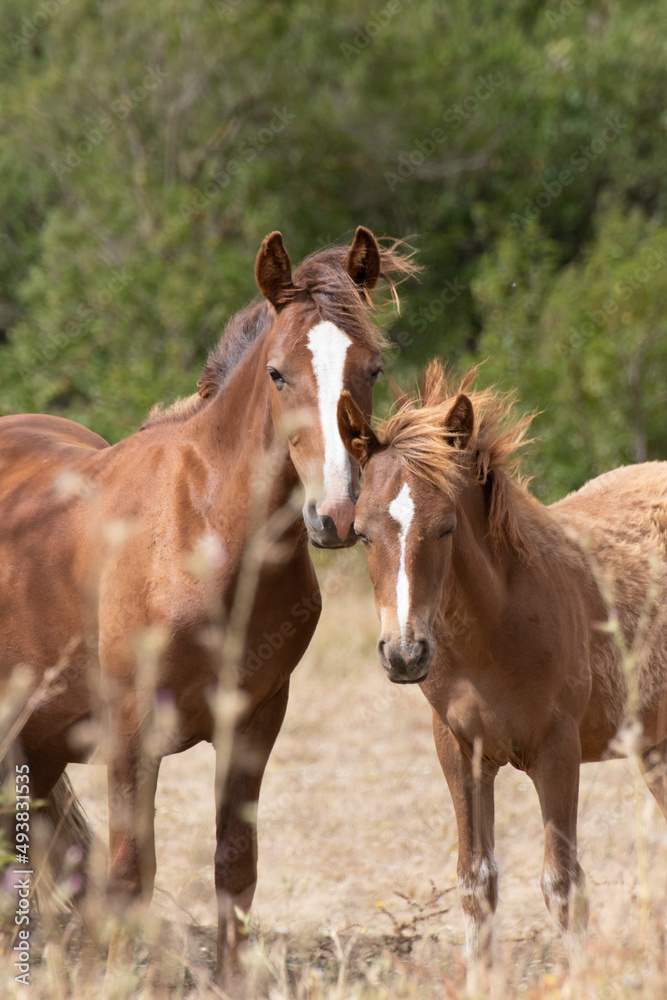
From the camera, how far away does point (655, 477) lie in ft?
15.4

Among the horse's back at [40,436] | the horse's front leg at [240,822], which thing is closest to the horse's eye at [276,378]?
the horse's front leg at [240,822]

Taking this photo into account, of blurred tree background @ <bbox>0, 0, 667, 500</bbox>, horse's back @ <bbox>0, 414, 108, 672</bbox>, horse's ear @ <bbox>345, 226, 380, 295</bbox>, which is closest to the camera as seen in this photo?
horse's ear @ <bbox>345, 226, 380, 295</bbox>

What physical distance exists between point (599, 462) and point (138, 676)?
784 cm

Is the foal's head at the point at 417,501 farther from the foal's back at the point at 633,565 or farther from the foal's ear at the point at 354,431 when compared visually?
the foal's back at the point at 633,565

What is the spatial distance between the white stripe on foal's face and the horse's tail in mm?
2097

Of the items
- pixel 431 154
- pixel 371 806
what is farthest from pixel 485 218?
pixel 371 806

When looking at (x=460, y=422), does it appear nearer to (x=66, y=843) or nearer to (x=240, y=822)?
(x=240, y=822)

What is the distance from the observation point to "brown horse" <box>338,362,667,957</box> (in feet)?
10.4

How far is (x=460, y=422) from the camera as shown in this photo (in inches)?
138

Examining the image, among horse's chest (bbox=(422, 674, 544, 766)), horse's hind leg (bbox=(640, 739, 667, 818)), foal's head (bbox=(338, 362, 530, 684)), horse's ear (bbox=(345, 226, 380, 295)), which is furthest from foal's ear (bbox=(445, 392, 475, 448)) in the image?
horse's hind leg (bbox=(640, 739, 667, 818))

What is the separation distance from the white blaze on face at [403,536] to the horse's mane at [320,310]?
0.60m

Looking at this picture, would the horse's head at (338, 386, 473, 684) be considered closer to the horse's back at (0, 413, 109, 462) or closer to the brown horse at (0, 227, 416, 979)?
the brown horse at (0, 227, 416, 979)

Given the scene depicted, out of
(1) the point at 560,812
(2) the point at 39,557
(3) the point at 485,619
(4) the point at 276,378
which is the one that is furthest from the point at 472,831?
(2) the point at 39,557

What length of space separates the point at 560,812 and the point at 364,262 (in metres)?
1.99
